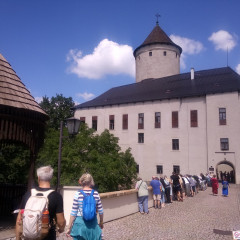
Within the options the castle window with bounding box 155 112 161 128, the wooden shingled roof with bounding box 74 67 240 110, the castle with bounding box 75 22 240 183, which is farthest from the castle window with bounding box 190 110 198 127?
the castle window with bounding box 155 112 161 128

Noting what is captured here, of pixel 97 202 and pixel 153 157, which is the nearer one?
pixel 97 202

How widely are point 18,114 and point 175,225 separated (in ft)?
19.3

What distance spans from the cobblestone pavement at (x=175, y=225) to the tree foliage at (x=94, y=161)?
783 centimetres

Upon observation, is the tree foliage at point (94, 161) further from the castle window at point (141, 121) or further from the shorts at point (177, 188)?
the castle window at point (141, 121)

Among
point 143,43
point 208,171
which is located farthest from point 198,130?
point 143,43

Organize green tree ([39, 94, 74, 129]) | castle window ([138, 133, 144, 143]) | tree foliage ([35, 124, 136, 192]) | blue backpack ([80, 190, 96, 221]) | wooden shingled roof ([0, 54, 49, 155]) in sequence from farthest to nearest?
green tree ([39, 94, 74, 129]) → castle window ([138, 133, 144, 143]) → tree foliage ([35, 124, 136, 192]) → wooden shingled roof ([0, 54, 49, 155]) → blue backpack ([80, 190, 96, 221])

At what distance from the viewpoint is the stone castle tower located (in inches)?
1725

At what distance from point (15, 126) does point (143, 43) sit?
135ft

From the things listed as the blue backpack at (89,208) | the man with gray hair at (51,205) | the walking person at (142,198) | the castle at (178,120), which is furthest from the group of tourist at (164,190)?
the castle at (178,120)

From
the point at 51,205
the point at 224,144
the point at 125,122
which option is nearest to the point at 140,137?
the point at 125,122

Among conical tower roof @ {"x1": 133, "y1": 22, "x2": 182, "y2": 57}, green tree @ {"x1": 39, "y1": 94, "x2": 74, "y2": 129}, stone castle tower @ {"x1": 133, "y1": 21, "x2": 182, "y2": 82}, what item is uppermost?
conical tower roof @ {"x1": 133, "y1": 22, "x2": 182, "y2": 57}

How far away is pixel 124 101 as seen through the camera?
37688mm

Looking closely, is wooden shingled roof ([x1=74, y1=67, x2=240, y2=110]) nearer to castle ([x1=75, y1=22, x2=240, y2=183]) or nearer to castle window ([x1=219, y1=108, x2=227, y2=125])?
castle ([x1=75, y1=22, x2=240, y2=183])

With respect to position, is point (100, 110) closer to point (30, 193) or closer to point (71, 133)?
point (71, 133)
